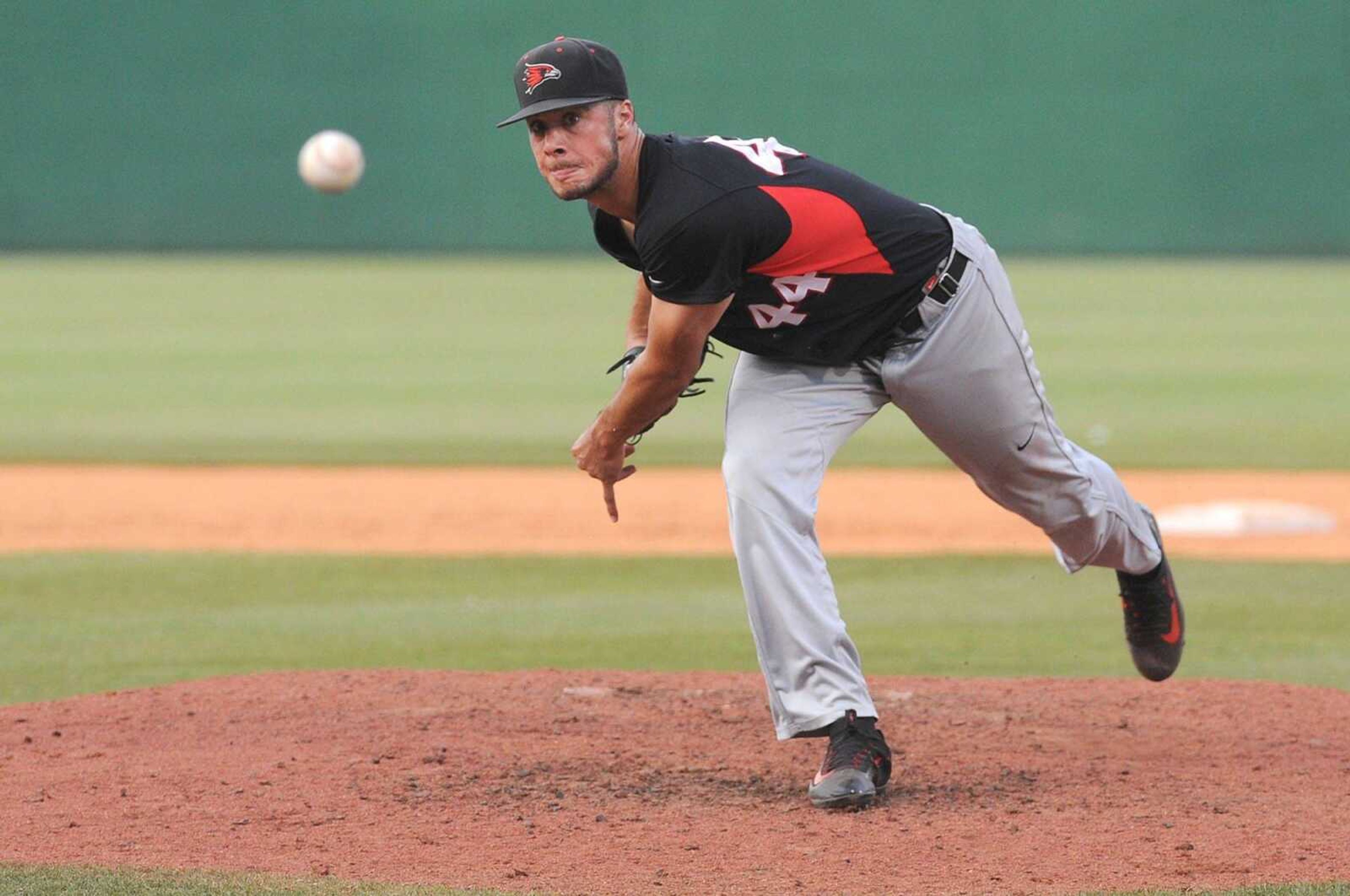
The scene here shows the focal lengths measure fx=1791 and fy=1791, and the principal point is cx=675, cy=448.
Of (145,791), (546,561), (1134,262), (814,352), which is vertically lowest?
(1134,262)

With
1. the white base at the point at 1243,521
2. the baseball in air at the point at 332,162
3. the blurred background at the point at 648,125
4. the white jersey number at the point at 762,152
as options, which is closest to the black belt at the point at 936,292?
the white jersey number at the point at 762,152

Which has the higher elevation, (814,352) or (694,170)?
(694,170)

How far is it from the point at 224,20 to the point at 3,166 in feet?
10.6

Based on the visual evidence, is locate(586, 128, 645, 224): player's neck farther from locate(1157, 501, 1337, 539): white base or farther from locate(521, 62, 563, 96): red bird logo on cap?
locate(1157, 501, 1337, 539): white base

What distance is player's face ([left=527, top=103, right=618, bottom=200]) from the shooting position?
326 centimetres

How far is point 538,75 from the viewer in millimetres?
3236

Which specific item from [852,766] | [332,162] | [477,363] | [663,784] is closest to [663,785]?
[663,784]

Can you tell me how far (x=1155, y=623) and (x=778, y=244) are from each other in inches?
62.4

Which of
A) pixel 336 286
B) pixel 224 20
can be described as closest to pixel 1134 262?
pixel 336 286

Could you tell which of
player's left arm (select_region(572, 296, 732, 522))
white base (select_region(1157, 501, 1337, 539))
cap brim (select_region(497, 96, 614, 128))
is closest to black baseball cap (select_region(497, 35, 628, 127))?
cap brim (select_region(497, 96, 614, 128))

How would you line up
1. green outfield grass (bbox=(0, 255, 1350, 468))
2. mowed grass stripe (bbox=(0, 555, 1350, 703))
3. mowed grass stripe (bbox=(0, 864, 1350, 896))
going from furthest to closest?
green outfield grass (bbox=(0, 255, 1350, 468)), mowed grass stripe (bbox=(0, 555, 1350, 703)), mowed grass stripe (bbox=(0, 864, 1350, 896))

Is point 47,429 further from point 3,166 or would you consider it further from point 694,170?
point 3,166

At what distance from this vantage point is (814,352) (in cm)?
365

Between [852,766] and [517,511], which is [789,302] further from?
[517,511]
